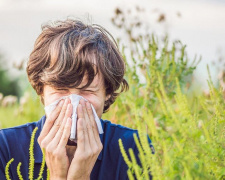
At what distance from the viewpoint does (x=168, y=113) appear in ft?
4.58

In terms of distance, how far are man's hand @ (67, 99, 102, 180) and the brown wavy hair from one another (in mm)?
206

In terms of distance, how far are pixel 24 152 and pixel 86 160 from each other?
506 millimetres

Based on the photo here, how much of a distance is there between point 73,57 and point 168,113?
1.14m

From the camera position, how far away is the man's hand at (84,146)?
6.88 feet

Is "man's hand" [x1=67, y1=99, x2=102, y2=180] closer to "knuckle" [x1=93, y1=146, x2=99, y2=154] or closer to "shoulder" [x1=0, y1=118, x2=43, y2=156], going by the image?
"knuckle" [x1=93, y1=146, x2=99, y2=154]

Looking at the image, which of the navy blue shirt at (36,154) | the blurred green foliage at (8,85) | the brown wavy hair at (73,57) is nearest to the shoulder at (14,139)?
the navy blue shirt at (36,154)

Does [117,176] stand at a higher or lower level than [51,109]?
lower

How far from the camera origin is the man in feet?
6.91

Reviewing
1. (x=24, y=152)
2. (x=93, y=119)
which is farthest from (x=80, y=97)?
(x=24, y=152)

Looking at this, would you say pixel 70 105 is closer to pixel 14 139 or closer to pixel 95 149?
pixel 95 149

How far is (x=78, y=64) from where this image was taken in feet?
7.87

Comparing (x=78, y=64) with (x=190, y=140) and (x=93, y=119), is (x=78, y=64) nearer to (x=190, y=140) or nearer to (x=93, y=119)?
(x=93, y=119)

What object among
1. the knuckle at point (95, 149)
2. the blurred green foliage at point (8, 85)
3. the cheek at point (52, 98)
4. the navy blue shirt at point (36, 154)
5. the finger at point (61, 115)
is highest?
the cheek at point (52, 98)

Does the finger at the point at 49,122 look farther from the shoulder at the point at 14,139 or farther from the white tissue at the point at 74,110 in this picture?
the shoulder at the point at 14,139
